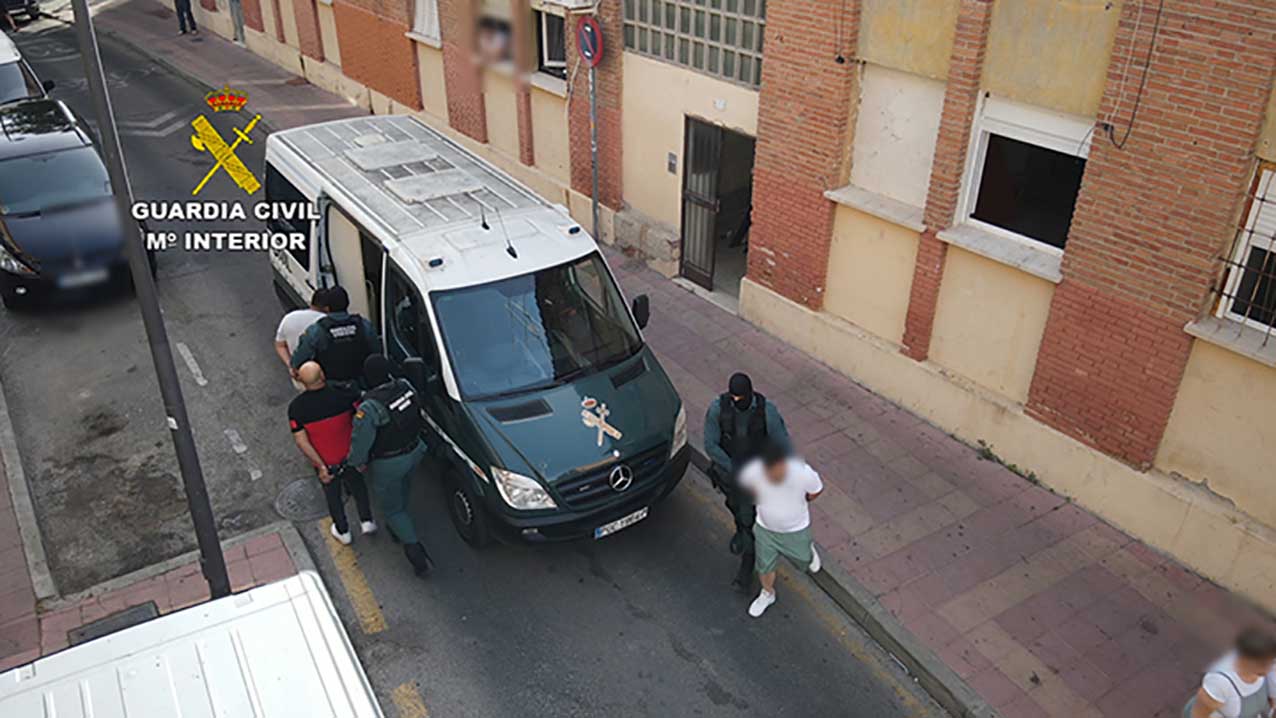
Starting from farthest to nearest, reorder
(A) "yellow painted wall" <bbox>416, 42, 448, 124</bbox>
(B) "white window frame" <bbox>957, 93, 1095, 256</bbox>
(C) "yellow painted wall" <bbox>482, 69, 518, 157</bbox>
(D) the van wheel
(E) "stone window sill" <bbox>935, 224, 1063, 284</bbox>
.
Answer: (A) "yellow painted wall" <bbox>416, 42, 448, 124</bbox> < (C) "yellow painted wall" <bbox>482, 69, 518, 157</bbox> < (E) "stone window sill" <bbox>935, 224, 1063, 284</bbox> < (B) "white window frame" <bbox>957, 93, 1095, 256</bbox> < (D) the van wheel

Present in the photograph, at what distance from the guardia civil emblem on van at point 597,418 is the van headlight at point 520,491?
571mm

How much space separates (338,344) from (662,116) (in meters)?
5.65

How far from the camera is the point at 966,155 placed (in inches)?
331

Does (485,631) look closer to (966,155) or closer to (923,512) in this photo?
(923,512)

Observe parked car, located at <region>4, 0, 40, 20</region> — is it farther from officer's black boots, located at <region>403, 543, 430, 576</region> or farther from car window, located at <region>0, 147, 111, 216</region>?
officer's black boots, located at <region>403, 543, 430, 576</region>

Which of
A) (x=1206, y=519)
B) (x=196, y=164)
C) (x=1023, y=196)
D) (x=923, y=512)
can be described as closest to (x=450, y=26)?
(x=196, y=164)

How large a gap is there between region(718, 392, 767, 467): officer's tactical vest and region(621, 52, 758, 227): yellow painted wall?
4.55 metres

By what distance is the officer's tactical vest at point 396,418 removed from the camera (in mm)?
6875

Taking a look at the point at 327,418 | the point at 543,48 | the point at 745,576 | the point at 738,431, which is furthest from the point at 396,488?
the point at 543,48

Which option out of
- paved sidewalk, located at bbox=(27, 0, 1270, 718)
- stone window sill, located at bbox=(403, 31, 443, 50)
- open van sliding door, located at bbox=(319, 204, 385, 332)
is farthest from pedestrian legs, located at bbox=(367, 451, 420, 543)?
stone window sill, located at bbox=(403, 31, 443, 50)

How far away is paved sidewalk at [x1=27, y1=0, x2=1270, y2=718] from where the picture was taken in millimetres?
6574

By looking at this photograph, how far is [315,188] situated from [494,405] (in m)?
3.44

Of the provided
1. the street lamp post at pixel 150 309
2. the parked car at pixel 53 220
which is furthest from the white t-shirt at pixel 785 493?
the parked car at pixel 53 220

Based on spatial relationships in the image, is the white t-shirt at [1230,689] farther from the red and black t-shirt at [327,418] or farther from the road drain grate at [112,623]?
the road drain grate at [112,623]
